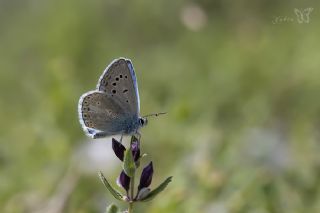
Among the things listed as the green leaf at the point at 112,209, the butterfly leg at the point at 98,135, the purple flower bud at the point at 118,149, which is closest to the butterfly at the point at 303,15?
the butterfly leg at the point at 98,135

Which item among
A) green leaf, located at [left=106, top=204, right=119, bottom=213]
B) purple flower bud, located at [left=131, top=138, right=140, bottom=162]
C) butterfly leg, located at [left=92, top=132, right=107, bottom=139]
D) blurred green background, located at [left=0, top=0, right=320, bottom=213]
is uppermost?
blurred green background, located at [left=0, top=0, right=320, bottom=213]

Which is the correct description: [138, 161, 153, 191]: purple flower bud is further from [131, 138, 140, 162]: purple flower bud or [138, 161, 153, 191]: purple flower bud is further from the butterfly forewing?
the butterfly forewing

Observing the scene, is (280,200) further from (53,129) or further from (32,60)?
(32,60)

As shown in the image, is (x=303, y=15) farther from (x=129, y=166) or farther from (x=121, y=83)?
(x=129, y=166)

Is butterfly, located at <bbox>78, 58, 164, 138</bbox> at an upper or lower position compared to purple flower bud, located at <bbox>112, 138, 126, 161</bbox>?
upper

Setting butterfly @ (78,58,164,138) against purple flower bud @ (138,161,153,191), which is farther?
butterfly @ (78,58,164,138)

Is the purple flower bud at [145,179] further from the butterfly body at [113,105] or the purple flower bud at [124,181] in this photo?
the butterfly body at [113,105]

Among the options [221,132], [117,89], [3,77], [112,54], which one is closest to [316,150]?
[221,132]

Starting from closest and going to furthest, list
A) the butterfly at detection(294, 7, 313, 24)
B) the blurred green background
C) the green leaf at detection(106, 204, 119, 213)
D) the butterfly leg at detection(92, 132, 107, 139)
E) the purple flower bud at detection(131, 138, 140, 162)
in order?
the green leaf at detection(106, 204, 119, 213) → the purple flower bud at detection(131, 138, 140, 162) → the butterfly leg at detection(92, 132, 107, 139) → the blurred green background → the butterfly at detection(294, 7, 313, 24)

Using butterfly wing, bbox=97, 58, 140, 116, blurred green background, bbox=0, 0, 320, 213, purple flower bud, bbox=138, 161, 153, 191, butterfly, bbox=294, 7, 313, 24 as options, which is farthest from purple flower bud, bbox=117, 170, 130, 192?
butterfly, bbox=294, 7, 313, 24
